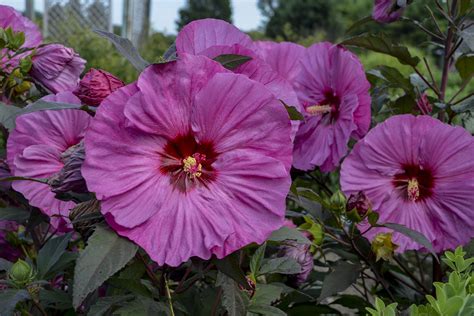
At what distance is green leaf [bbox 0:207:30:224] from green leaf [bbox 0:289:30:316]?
0.18 m

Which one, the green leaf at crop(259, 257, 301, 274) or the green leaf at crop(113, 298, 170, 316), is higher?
the green leaf at crop(259, 257, 301, 274)

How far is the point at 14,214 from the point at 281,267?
16.5 inches

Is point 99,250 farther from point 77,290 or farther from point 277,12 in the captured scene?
point 277,12

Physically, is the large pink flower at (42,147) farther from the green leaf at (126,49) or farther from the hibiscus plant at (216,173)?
the green leaf at (126,49)

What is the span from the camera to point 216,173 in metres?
0.74

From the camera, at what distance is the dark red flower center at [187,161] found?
2.42 feet

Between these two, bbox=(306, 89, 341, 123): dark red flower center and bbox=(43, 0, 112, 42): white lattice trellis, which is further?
bbox=(43, 0, 112, 42): white lattice trellis

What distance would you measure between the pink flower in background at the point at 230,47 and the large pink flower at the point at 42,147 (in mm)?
224

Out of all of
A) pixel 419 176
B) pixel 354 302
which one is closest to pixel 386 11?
pixel 419 176

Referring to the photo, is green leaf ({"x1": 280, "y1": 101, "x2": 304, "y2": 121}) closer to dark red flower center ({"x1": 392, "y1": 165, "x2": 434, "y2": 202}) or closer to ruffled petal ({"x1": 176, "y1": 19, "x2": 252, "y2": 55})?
ruffled petal ({"x1": 176, "y1": 19, "x2": 252, "y2": 55})

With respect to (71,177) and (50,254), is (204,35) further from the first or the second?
(50,254)

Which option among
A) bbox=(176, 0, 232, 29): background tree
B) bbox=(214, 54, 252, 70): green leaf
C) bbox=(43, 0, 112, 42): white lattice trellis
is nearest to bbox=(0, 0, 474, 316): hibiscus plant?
bbox=(214, 54, 252, 70): green leaf

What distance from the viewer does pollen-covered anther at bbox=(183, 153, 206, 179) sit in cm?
73

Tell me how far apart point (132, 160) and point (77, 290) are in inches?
6.1
